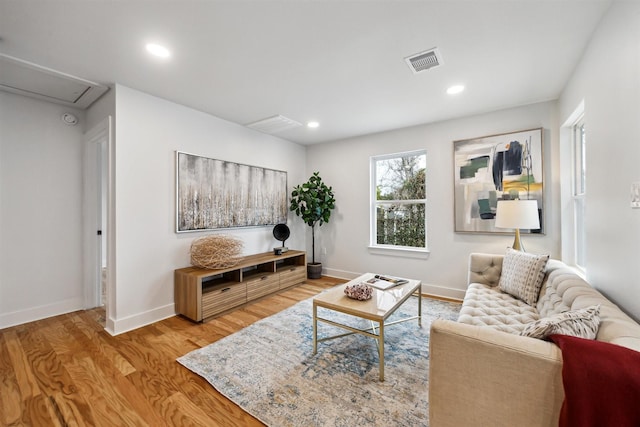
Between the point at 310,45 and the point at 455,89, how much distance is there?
1611mm

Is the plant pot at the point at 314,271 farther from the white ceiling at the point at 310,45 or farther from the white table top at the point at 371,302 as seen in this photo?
the white ceiling at the point at 310,45

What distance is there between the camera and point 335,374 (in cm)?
190

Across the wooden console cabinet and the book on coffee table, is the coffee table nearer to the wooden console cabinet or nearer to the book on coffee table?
the book on coffee table

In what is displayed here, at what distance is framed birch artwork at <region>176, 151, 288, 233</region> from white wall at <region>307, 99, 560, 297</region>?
98 cm

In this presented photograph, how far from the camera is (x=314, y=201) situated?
432cm

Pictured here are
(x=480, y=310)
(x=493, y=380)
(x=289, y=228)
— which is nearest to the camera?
(x=493, y=380)

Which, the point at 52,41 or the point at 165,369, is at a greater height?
the point at 52,41

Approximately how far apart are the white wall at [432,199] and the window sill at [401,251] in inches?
2.3

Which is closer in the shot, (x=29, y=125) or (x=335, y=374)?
(x=335, y=374)

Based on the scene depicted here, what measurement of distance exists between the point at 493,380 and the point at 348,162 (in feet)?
12.3

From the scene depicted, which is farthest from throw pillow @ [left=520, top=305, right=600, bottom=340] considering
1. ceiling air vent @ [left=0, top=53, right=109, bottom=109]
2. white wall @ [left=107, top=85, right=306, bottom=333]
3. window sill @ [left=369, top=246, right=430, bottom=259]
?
ceiling air vent @ [left=0, top=53, right=109, bottom=109]

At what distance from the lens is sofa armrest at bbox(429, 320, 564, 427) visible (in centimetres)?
96

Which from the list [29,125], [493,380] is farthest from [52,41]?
[493,380]

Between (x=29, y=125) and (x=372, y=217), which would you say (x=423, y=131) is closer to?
(x=372, y=217)
